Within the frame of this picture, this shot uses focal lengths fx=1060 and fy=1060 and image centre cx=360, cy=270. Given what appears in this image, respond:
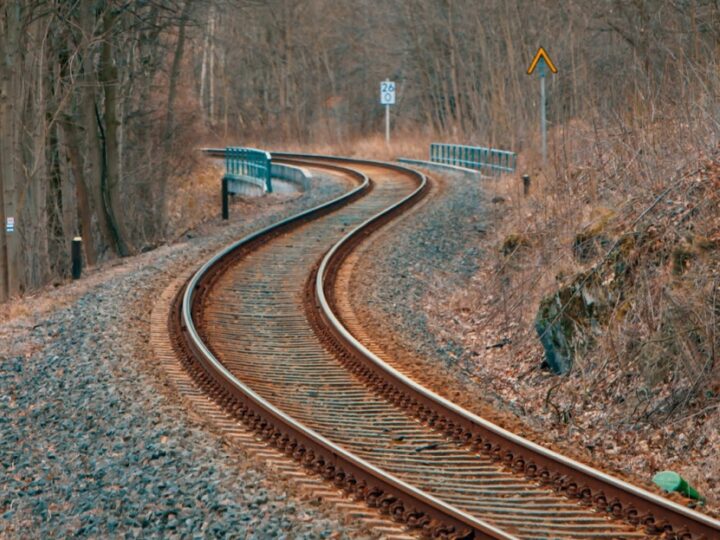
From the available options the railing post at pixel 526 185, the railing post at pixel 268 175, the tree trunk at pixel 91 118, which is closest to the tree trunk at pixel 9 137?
the tree trunk at pixel 91 118

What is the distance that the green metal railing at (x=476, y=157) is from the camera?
30.0 metres

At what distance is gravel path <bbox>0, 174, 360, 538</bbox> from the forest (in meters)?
6.14

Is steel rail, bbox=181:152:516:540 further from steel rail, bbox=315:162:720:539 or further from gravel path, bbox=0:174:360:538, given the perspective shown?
steel rail, bbox=315:162:720:539

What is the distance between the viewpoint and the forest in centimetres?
1969

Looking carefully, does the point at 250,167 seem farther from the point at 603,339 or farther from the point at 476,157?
the point at 603,339

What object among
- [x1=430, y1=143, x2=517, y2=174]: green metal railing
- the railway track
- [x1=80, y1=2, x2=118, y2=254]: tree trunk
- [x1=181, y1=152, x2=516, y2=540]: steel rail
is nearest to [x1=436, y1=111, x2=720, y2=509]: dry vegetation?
the railway track

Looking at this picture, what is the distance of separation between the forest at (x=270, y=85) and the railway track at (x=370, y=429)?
4.26 meters

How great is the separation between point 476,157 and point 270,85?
31649mm

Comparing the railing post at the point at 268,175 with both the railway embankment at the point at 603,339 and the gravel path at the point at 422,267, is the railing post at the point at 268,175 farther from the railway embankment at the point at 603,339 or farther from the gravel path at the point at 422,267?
the railway embankment at the point at 603,339

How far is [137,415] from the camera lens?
9.47 meters

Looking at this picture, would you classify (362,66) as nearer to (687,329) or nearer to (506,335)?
(506,335)

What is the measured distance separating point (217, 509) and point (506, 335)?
6.43 metres

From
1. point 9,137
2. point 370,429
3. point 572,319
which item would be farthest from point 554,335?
point 9,137

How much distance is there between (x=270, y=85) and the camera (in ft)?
207
